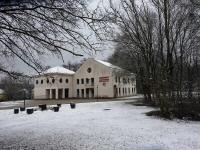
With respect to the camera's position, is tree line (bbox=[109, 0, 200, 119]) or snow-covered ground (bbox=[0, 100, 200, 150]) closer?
snow-covered ground (bbox=[0, 100, 200, 150])

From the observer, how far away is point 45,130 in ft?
53.7

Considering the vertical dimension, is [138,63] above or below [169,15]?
below

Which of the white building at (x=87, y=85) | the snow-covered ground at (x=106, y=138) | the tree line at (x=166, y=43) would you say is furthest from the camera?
the white building at (x=87, y=85)

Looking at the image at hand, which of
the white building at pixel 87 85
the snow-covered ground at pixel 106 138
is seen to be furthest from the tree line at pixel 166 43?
the white building at pixel 87 85

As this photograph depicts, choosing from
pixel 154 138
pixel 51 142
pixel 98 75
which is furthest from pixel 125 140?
pixel 98 75

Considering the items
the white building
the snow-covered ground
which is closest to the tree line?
the snow-covered ground

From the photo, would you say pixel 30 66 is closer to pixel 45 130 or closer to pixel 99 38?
pixel 99 38

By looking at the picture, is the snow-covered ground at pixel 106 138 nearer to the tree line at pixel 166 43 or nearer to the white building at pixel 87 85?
the tree line at pixel 166 43

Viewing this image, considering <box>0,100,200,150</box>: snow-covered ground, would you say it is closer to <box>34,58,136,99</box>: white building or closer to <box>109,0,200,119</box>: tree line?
<box>109,0,200,119</box>: tree line

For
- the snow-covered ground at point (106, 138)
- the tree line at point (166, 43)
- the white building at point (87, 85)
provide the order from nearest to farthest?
the snow-covered ground at point (106, 138), the tree line at point (166, 43), the white building at point (87, 85)

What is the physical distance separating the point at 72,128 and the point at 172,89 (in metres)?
8.65

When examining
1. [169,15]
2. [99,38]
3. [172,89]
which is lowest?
[172,89]

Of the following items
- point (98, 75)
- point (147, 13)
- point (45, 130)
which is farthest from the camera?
point (98, 75)

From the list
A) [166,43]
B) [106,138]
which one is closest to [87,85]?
A: [166,43]
